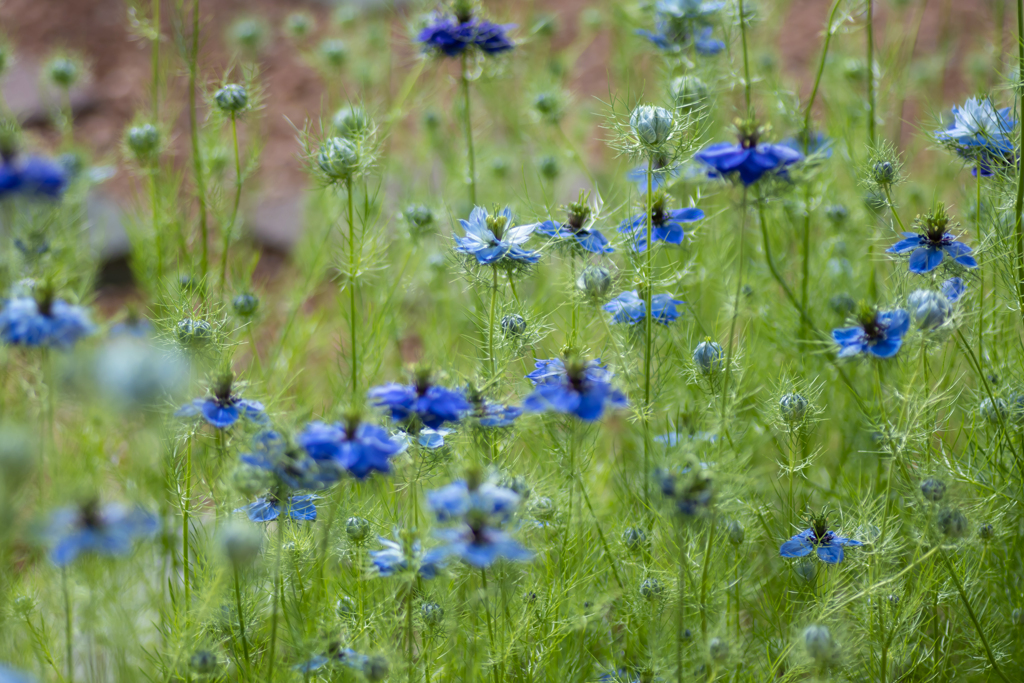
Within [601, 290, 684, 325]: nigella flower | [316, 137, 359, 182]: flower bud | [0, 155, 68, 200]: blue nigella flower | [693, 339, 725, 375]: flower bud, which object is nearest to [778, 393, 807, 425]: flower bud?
[693, 339, 725, 375]: flower bud

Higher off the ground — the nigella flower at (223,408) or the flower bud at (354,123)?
the flower bud at (354,123)

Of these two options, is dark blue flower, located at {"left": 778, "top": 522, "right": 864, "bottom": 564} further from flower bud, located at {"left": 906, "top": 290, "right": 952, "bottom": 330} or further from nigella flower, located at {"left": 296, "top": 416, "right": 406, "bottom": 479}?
nigella flower, located at {"left": 296, "top": 416, "right": 406, "bottom": 479}

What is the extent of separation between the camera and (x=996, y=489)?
4.24ft

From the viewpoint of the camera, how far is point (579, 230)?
47.0 inches

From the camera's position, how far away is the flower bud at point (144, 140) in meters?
1.83

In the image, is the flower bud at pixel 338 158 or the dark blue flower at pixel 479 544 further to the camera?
the flower bud at pixel 338 158

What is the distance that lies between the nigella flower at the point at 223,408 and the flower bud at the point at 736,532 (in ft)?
2.46

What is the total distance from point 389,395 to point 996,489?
981 mm

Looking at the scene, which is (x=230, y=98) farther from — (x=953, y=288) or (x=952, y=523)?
(x=952, y=523)

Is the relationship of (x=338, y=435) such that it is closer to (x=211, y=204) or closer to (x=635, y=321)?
(x=635, y=321)

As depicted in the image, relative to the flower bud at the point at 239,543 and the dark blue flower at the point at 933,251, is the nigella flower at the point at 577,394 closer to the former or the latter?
the flower bud at the point at 239,543

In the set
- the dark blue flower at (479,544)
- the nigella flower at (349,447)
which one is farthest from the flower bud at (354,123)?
the dark blue flower at (479,544)

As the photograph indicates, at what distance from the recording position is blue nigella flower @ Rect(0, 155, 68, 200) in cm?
107

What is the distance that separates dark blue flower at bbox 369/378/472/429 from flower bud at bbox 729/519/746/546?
0.58 meters
